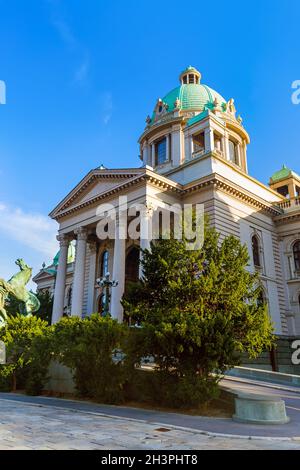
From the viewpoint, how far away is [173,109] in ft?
125

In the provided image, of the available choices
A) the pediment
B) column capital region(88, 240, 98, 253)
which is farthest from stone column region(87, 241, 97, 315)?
the pediment

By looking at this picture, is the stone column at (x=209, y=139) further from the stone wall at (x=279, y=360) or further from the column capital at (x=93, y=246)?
the stone wall at (x=279, y=360)

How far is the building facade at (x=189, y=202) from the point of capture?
26.9 meters

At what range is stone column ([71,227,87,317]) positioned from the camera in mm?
29203

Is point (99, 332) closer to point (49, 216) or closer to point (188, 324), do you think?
point (188, 324)

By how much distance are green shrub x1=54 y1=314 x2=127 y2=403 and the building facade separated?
11.1 metres

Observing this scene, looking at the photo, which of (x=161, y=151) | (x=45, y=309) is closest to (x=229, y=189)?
(x=161, y=151)

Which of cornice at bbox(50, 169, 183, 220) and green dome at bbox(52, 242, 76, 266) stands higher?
green dome at bbox(52, 242, 76, 266)

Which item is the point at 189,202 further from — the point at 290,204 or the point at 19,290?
the point at 19,290

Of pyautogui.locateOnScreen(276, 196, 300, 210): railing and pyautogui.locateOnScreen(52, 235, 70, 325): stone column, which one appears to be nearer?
pyautogui.locateOnScreen(52, 235, 70, 325): stone column

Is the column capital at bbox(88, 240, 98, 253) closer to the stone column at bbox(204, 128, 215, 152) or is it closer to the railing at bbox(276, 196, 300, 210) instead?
the stone column at bbox(204, 128, 215, 152)

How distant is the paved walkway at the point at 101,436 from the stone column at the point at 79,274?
1923 centimetres

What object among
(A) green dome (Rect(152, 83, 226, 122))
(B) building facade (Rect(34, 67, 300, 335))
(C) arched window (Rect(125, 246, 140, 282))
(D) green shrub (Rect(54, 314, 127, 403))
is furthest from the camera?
(A) green dome (Rect(152, 83, 226, 122))
